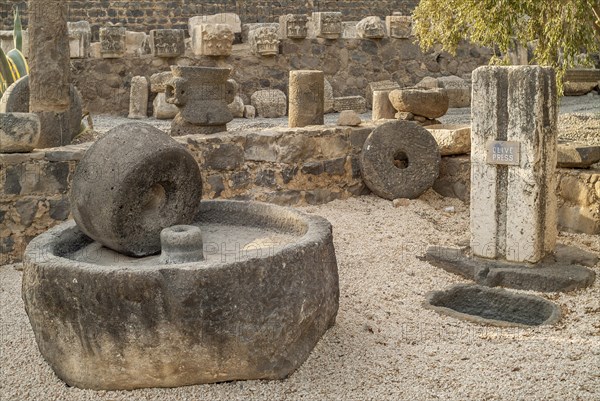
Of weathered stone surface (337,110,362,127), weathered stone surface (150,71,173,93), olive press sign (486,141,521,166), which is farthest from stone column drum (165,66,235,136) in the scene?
weathered stone surface (150,71,173,93)

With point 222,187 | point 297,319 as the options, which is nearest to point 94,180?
point 297,319

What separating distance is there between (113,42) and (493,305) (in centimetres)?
805

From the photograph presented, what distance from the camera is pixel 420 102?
26.3ft

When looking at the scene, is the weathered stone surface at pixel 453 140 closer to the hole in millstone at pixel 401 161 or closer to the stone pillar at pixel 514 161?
the hole in millstone at pixel 401 161

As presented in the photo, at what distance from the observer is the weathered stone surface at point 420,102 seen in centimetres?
799

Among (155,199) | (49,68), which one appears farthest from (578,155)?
(49,68)

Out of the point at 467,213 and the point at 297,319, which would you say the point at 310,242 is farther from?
the point at 467,213

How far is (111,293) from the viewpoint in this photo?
336cm

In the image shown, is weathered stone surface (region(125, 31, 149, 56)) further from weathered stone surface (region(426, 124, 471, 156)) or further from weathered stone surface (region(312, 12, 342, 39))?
weathered stone surface (region(426, 124, 471, 156))

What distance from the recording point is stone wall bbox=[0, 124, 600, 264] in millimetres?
5566

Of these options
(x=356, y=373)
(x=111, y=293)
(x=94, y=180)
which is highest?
(x=94, y=180)

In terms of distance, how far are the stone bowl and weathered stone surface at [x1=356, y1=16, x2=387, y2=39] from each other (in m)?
8.95

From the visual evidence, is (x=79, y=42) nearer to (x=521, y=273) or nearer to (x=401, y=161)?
(x=401, y=161)

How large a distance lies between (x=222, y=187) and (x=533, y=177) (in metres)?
2.67
